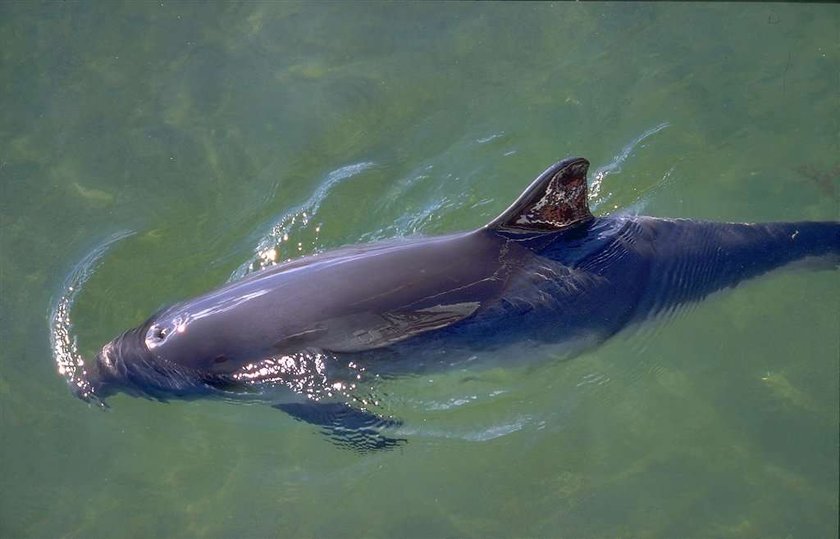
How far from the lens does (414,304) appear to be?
645 cm

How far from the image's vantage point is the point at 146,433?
7.30 metres

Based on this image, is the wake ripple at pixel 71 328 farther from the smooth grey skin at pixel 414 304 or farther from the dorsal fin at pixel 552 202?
the dorsal fin at pixel 552 202

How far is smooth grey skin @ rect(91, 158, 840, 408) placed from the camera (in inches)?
255

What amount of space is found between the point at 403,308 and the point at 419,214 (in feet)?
6.56

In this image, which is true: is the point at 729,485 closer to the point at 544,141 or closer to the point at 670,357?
the point at 670,357

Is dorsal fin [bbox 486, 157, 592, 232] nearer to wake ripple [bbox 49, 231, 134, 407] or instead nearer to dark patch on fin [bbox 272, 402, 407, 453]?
dark patch on fin [bbox 272, 402, 407, 453]

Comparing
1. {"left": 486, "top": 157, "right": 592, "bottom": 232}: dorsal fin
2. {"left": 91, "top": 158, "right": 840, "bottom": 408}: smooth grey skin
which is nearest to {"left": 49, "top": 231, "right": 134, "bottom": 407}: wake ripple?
{"left": 91, "top": 158, "right": 840, "bottom": 408}: smooth grey skin

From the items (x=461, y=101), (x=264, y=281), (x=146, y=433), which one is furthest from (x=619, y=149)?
(x=146, y=433)

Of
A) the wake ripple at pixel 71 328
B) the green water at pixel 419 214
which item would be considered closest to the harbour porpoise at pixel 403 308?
the wake ripple at pixel 71 328

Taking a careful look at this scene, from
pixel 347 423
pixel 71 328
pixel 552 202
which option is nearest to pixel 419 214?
pixel 552 202

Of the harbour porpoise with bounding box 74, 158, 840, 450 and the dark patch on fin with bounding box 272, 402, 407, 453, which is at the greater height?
the harbour porpoise with bounding box 74, 158, 840, 450

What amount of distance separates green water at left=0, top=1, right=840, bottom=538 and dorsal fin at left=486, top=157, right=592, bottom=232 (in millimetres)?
1029

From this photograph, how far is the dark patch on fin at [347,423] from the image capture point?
7.00m

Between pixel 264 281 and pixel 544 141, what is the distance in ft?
10.9
